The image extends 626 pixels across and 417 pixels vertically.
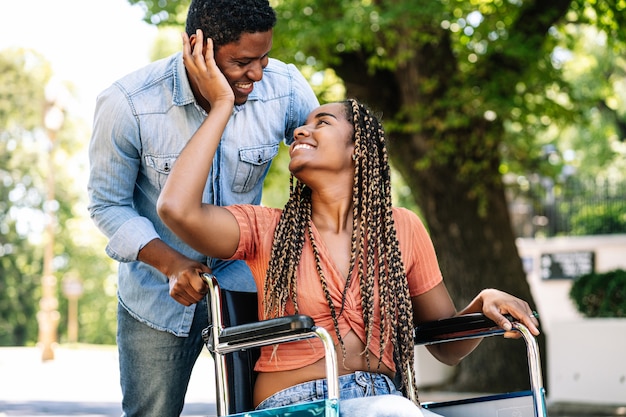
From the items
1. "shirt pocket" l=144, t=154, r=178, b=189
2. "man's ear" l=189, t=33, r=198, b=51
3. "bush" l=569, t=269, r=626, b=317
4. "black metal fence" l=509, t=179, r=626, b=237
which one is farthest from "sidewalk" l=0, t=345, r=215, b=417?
"black metal fence" l=509, t=179, r=626, b=237

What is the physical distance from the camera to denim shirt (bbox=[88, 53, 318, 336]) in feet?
10.8

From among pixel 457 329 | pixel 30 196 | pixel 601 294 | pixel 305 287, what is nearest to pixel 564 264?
pixel 601 294

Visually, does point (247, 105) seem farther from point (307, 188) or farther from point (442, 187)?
point (442, 187)

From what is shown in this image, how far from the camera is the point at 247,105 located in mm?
3469

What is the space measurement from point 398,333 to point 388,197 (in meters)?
0.49

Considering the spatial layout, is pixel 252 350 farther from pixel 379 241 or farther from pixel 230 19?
pixel 230 19

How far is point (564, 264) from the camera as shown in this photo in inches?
708

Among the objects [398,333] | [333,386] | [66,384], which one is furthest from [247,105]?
[66,384]

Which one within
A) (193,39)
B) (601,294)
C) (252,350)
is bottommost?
(601,294)

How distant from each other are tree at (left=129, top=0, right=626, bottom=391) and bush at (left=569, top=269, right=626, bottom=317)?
0.68 m

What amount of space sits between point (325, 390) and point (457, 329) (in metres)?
0.53

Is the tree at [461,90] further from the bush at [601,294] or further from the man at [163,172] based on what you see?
the man at [163,172]

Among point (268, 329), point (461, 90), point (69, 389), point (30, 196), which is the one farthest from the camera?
point (30, 196)

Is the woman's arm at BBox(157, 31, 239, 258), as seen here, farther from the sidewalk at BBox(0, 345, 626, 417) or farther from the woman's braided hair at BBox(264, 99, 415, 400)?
the sidewalk at BBox(0, 345, 626, 417)
